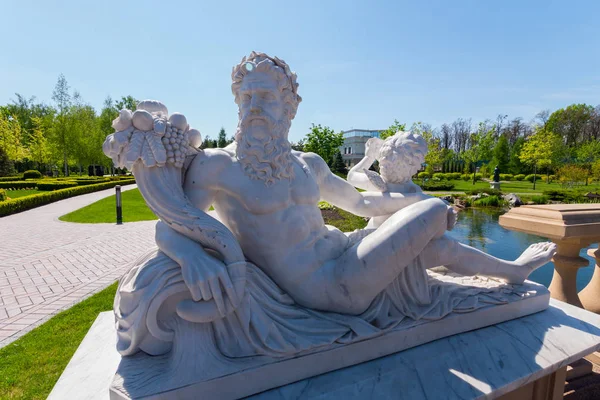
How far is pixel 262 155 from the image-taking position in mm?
1909

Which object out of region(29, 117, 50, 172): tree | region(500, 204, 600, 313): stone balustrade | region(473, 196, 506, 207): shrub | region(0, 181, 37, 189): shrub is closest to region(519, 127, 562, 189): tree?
region(473, 196, 506, 207): shrub

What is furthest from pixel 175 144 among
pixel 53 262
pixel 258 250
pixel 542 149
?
pixel 542 149

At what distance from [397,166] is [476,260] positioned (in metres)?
0.92

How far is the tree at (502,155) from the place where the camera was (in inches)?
1455

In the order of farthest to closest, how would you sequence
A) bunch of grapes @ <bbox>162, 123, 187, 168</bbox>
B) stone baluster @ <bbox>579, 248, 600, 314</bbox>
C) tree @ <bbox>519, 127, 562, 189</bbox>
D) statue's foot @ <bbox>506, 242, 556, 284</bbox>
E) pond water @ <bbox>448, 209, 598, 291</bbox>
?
1. tree @ <bbox>519, 127, 562, 189</bbox>
2. pond water @ <bbox>448, 209, 598, 291</bbox>
3. stone baluster @ <bbox>579, 248, 600, 314</bbox>
4. statue's foot @ <bbox>506, 242, 556, 284</bbox>
5. bunch of grapes @ <bbox>162, 123, 187, 168</bbox>

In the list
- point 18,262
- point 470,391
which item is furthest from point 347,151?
point 470,391

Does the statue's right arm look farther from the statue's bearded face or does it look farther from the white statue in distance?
the statue's bearded face

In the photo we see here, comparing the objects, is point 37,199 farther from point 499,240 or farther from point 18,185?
point 499,240

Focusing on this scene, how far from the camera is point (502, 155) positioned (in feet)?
122

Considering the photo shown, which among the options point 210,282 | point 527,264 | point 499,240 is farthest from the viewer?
point 499,240

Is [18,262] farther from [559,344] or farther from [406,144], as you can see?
[559,344]

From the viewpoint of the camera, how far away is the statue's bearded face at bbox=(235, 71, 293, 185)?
6.18 ft

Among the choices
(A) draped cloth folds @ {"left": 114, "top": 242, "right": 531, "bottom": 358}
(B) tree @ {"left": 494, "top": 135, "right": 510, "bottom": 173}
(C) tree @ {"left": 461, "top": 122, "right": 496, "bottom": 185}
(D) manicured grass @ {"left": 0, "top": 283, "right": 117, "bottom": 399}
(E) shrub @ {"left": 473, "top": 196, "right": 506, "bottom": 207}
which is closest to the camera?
(A) draped cloth folds @ {"left": 114, "top": 242, "right": 531, "bottom": 358}

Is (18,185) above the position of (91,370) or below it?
above
